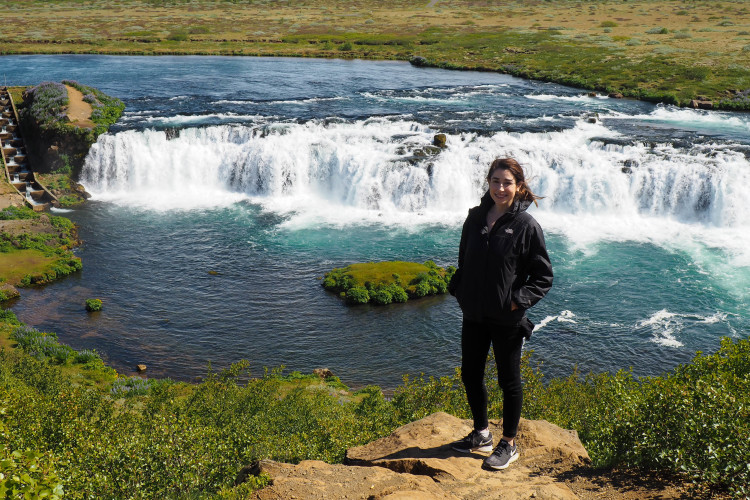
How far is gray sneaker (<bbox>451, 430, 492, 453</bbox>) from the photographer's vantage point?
396 inches

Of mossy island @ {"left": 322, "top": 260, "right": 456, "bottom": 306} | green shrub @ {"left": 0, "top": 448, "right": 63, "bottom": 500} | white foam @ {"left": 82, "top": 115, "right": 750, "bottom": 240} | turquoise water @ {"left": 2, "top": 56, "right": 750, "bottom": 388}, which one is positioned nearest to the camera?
green shrub @ {"left": 0, "top": 448, "right": 63, "bottom": 500}

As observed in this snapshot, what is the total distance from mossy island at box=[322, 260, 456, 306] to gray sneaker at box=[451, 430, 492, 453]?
20666 millimetres

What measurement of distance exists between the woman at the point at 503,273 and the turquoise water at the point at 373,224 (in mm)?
16190

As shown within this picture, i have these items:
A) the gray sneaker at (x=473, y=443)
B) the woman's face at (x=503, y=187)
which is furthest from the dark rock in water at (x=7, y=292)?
the woman's face at (x=503, y=187)

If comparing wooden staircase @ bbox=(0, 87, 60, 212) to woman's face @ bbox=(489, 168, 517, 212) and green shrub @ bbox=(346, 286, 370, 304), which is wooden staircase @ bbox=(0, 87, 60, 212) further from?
woman's face @ bbox=(489, 168, 517, 212)

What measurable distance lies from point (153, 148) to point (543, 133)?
90.6 ft

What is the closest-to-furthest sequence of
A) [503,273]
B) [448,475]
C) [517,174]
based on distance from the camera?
[503,273]
[517,174]
[448,475]

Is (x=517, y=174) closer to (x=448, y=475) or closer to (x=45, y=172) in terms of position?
(x=448, y=475)

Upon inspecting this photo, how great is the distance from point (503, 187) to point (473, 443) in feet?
12.6

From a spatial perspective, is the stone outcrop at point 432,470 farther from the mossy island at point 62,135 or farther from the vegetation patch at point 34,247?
the mossy island at point 62,135

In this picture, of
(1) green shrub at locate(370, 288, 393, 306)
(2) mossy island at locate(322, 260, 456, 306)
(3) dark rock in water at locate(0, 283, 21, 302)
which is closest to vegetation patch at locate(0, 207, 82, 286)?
(3) dark rock in water at locate(0, 283, 21, 302)

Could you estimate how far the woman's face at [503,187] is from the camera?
359 inches

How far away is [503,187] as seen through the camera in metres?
9.10

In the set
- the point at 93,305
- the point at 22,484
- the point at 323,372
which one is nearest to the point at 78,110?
the point at 93,305
